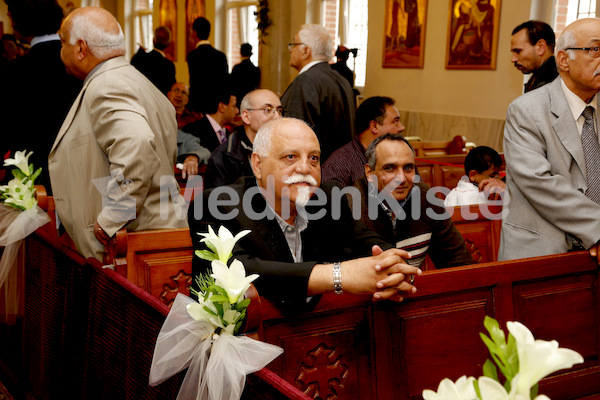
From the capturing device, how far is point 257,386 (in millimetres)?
1865

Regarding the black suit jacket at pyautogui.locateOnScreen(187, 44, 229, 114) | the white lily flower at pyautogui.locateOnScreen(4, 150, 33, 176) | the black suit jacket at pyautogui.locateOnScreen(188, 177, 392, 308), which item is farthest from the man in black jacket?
the black suit jacket at pyautogui.locateOnScreen(188, 177, 392, 308)

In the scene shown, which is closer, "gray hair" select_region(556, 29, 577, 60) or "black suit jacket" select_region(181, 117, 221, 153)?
"gray hair" select_region(556, 29, 577, 60)

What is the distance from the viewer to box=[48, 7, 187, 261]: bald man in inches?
125

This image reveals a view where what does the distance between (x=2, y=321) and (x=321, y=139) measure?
2.66m

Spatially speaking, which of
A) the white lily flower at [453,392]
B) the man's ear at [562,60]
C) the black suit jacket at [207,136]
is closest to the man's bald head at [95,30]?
the man's ear at [562,60]

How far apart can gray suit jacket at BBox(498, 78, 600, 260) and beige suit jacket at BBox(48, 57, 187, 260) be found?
1.79m

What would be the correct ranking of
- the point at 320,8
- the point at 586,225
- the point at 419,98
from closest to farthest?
the point at 586,225 → the point at 419,98 → the point at 320,8

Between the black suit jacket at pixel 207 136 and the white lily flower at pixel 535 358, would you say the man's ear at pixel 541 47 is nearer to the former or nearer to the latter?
the black suit jacket at pixel 207 136

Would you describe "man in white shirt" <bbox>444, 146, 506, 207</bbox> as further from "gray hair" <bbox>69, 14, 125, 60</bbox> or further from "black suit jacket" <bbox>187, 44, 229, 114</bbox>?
"black suit jacket" <bbox>187, 44, 229, 114</bbox>

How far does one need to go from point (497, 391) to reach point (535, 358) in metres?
0.10

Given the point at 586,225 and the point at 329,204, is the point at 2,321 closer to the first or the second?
the point at 329,204

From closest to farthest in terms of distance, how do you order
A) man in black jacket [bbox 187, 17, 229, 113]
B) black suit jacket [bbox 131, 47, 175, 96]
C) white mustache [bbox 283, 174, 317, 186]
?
white mustache [bbox 283, 174, 317, 186], black suit jacket [bbox 131, 47, 175, 96], man in black jacket [bbox 187, 17, 229, 113]

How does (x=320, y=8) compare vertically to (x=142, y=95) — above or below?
above

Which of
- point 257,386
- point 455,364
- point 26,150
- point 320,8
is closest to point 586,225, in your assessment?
point 455,364
